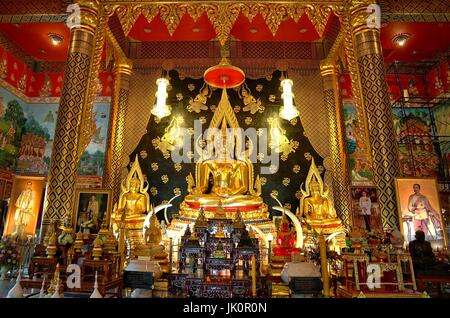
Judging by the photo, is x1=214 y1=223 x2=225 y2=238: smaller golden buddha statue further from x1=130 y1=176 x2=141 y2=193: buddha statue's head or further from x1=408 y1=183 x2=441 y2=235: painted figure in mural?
x1=130 y1=176 x2=141 y2=193: buddha statue's head

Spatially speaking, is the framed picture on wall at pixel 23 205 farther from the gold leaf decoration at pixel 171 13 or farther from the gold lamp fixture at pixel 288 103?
the gold lamp fixture at pixel 288 103

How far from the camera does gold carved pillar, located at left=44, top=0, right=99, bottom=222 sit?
4.30 meters

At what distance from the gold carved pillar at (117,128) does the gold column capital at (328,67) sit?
180 inches

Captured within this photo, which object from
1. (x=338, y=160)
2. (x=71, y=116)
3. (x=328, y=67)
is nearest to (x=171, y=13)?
(x=71, y=116)

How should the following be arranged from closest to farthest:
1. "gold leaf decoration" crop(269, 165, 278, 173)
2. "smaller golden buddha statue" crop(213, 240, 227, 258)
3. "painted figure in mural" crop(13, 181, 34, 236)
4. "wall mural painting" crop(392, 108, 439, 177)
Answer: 1. "smaller golden buddha statue" crop(213, 240, 227, 258)
2. "painted figure in mural" crop(13, 181, 34, 236)
3. "gold leaf decoration" crop(269, 165, 278, 173)
4. "wall mural painting" crop(392, 108, 439, 177)

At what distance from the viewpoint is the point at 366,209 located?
422 centimetres

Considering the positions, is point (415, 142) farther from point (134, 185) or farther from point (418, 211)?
point (134, 185)

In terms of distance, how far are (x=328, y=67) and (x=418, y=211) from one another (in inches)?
169

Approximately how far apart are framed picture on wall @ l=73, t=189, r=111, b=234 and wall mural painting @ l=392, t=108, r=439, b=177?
256 inches

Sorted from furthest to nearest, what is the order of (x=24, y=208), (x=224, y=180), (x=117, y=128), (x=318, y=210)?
1. (x=117, y=128)
2. (x=224, y=180)
3. (x=318, y=210)
4. (x=24, y=208)

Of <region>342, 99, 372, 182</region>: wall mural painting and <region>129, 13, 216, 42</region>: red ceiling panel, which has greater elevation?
<region>129, 13, 216, 42</region>: red ceiling panel

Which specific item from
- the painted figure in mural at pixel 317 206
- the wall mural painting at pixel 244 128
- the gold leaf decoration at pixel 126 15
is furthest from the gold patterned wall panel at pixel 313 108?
the gold leaf decoration at pixel 126 15

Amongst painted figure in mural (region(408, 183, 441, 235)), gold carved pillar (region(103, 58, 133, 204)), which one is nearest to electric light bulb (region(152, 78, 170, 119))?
gold carved pillar (region(103, 58, 133, 204))
